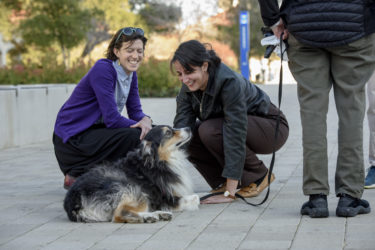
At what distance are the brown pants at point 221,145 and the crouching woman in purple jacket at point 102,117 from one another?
1.88 ft

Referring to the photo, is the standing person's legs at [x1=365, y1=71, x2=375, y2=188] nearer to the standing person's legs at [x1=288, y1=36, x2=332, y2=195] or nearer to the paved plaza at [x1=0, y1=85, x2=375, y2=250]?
the paved plaza at [x1=0, y1=85, x2=375, y2=250]

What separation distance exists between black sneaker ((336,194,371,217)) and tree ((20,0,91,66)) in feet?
69.2

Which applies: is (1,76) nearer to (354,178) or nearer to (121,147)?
(121,147)

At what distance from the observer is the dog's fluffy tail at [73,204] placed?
14.8 ft

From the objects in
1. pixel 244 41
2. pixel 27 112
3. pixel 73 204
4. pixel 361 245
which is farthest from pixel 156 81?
pixel 361 245

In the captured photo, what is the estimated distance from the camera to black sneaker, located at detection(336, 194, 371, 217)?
4332 mm

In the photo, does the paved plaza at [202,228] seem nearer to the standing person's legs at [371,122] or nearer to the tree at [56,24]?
the standing person's legs at [371,122]

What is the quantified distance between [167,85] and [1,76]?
15.2 ft

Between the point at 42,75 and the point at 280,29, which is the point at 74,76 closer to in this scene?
the point at 42,75

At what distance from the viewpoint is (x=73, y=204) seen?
4527mm

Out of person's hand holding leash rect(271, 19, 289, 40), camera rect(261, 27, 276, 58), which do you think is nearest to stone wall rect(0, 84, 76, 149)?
camera rect(261, 27, 276, 58)

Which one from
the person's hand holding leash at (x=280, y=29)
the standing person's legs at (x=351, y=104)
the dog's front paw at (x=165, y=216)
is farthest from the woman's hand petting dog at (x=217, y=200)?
the person's hand holding leash at (x=280, y=29)

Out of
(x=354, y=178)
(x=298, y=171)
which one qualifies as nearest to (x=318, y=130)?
(x=354, y=178)

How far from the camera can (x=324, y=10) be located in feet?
13.7
